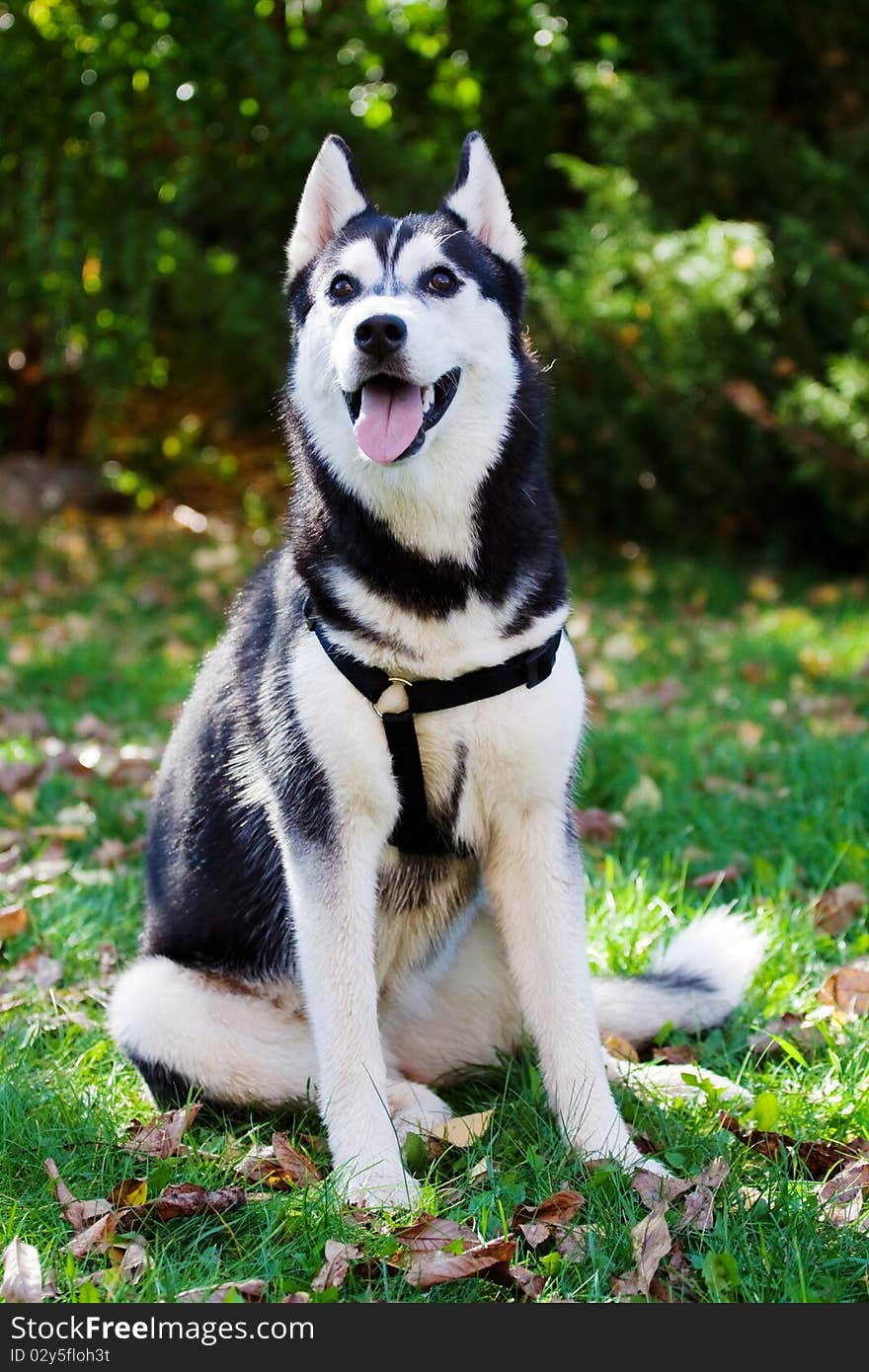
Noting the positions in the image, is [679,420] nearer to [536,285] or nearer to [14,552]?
[536,285]

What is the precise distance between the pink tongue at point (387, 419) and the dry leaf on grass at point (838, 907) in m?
1.79

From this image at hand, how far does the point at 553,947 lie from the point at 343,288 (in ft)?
4.38

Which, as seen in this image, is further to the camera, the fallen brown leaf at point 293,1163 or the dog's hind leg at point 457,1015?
the dog's hind leg at point 457,1015

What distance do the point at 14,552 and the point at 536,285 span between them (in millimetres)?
3886

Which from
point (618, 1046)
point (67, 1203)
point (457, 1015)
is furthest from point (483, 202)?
point (67, 1203)

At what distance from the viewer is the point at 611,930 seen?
3.35 metres

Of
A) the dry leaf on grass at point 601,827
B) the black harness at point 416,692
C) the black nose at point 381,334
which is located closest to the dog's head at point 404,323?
the black nose at point 381,334

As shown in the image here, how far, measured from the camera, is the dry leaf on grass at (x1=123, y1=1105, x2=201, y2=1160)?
2.48 metres

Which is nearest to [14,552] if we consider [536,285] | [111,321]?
[111,321]

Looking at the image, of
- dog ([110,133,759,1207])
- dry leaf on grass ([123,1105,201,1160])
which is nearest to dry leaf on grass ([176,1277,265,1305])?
dog ([110,133,759,1207])

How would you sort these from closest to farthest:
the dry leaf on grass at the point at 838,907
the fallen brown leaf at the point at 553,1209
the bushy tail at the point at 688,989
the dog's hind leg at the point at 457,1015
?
the fallen brown leaf at the point at 553,1209, the dog's hind leg at the point at 457,1015, the bushy tail at the point at 688,989, the dry leaf on grass at the point at 838,907

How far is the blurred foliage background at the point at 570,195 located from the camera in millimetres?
7164

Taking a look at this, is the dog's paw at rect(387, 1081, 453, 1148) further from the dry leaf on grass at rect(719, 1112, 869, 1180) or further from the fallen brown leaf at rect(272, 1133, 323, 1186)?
the dry leaf on grass at rect(719, 1112, 869, 1180)

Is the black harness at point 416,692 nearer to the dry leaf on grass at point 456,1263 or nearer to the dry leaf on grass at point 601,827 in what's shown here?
the dry leaf on grass at point 456,1263
